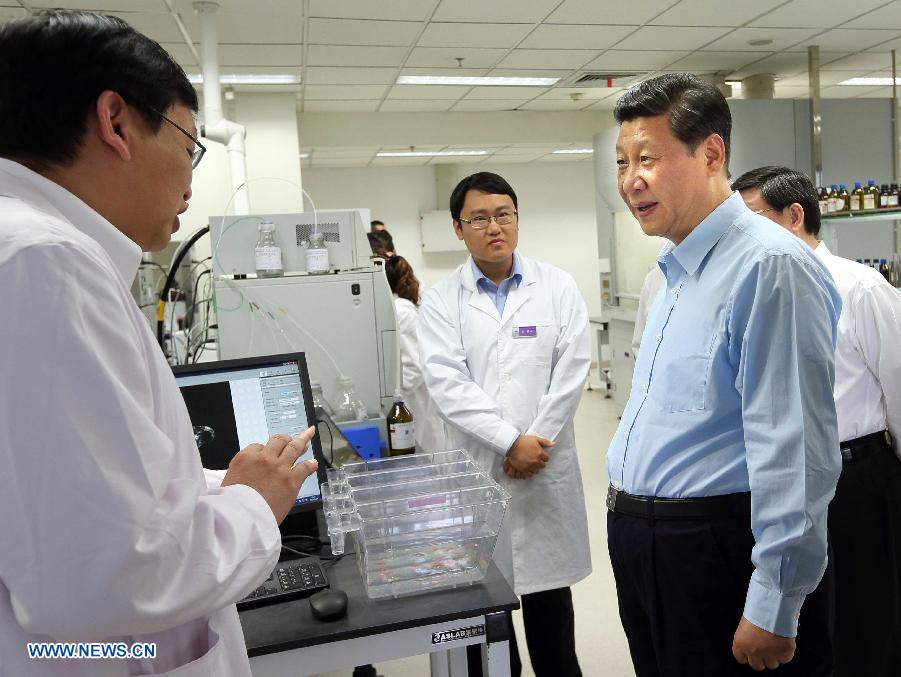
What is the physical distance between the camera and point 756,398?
108 centimetres

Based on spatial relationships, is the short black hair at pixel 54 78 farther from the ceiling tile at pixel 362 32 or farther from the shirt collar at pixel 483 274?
the ceiling tile at pixel 362 32

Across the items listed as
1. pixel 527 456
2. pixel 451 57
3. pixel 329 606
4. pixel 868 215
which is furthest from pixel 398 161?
pixel 329 606

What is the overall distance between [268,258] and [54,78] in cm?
151

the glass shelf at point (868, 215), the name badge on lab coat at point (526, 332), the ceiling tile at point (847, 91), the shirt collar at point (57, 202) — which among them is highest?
the ceiling tile at point (847, 91)

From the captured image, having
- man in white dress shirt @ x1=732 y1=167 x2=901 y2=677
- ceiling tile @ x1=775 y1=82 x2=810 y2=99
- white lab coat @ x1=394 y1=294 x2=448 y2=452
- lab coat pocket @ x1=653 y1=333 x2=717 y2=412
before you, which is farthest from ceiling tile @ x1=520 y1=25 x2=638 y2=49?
lab coat pocket @ x1=653 y1=333 x2=717 y2=412

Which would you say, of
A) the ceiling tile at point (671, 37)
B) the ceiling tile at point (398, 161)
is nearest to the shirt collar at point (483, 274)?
the ceiling tile at point (671, 37)

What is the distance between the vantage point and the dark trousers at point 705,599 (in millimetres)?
1162

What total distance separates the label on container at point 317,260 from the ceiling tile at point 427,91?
3.73 meters

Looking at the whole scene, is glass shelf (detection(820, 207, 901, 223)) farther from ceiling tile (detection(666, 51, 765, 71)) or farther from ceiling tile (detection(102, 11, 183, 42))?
ceiling tile (detection(102, 11, 183, 42))

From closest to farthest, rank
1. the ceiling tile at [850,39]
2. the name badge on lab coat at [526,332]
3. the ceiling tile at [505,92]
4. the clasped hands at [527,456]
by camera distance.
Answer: the clasped hands at [527,456]
the name badge on lab coat at [526,332]
the ceiling tile at [850,39]
the ceiling tile at [505,92]

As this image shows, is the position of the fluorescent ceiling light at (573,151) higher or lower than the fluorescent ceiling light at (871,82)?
lower

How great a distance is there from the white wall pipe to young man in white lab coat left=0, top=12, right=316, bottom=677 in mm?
3160

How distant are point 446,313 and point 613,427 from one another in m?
3.78

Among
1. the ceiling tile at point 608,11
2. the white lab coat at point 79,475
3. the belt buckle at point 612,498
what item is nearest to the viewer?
the white lab coat at point 79,475
